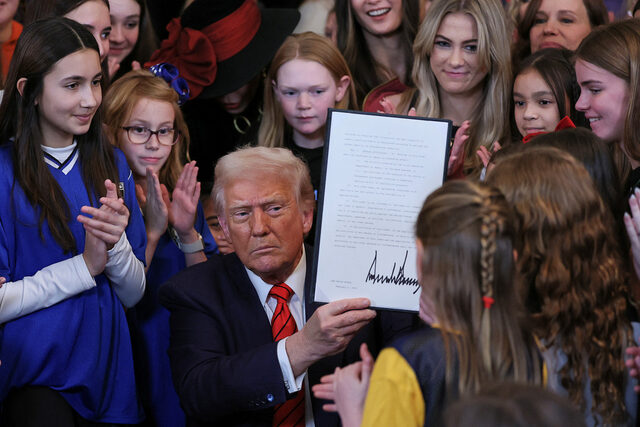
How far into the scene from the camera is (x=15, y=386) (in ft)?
8.85

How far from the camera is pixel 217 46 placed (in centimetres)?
400

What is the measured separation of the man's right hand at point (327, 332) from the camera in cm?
234

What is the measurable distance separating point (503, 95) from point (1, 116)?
196cm

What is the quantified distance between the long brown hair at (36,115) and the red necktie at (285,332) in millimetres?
720

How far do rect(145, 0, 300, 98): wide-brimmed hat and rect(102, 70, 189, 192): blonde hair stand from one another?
1.24 ft

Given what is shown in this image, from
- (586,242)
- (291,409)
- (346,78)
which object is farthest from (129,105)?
(586,242)

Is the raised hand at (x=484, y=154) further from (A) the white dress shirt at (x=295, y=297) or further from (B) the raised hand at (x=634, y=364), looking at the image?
(B) the raised hand at (x=634, y=364)

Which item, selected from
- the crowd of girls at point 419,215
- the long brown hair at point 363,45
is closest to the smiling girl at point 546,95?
the crowd of girls at point 419,215

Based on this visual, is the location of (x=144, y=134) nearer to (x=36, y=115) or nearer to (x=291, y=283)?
(x=36, y=115)

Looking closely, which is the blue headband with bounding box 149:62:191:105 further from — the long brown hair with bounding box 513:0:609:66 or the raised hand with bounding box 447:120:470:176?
the long brown hair with bounding box 513:0:609:66

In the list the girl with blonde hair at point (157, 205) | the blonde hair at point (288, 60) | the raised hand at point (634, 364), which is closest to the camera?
the raised hand at point (634, 364)

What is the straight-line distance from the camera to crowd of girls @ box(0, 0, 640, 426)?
6.10 feet

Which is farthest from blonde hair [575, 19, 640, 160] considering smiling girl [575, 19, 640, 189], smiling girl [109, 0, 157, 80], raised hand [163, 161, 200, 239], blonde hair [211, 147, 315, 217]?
smiling girl [109, 0, 157, 80]
